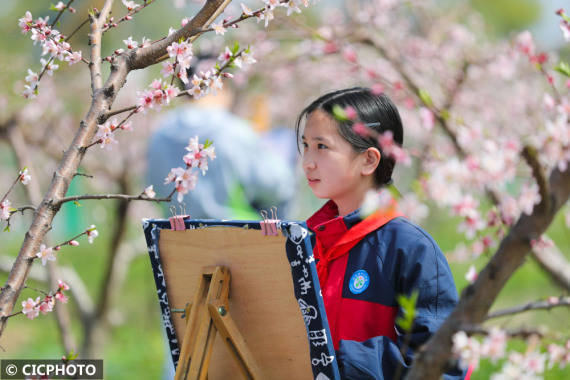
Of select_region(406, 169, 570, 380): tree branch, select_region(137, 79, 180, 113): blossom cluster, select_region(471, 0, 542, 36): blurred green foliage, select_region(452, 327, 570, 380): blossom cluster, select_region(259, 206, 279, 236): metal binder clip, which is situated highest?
select_region(471, 0, 542, 36): blurred green foliage

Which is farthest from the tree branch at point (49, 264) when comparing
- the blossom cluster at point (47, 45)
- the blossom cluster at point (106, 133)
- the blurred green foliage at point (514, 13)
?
the blurred green foliage at point (514, 13)

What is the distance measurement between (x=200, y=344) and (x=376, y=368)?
1.42 feet

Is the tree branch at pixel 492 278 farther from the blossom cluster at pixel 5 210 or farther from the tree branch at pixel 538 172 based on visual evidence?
the blossom cluster at pixel 5 210

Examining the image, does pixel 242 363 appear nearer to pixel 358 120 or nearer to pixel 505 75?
pixel 358 120

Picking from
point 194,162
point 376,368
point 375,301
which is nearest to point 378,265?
point 375,301

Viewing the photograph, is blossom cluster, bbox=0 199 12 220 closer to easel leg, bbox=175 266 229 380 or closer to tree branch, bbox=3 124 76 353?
easel leg, bbox=175 266 229 380

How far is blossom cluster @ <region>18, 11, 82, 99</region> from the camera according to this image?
5.74ft

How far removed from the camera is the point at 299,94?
10.5 metres

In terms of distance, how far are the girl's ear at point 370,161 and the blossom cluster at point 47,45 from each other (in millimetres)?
846

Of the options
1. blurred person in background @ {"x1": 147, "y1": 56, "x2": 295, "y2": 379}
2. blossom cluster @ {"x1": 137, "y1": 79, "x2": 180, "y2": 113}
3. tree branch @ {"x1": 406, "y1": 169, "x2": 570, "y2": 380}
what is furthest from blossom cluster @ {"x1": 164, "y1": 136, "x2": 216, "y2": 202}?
blurred person in background @ {"x1": 147, "y1": 56, "x2": 295, "y2": 379}

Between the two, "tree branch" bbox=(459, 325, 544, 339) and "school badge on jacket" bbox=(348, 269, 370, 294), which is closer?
"tree branch" bbox=(459, 325, 544, 339)

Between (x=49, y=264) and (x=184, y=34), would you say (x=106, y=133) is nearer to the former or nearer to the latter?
(x=184, y=34)

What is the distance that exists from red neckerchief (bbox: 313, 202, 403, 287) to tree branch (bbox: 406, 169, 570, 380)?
0.64 m

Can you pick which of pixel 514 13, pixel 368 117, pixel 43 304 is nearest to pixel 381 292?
pixel 368 117
